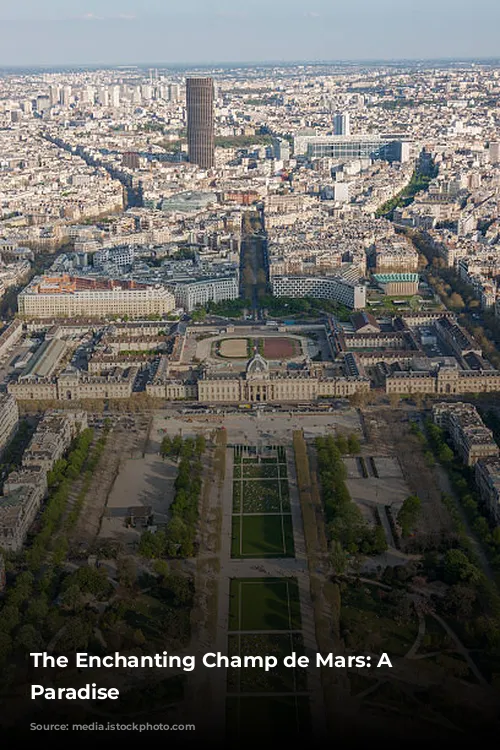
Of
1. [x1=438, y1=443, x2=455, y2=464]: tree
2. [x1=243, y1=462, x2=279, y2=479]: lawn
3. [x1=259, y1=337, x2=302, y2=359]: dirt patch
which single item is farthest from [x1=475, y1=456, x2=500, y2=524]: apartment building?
[x1=259, y1=337, x2=302, y2=359]: dirt patch

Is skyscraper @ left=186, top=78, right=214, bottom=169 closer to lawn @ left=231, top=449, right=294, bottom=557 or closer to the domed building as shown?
the domed building

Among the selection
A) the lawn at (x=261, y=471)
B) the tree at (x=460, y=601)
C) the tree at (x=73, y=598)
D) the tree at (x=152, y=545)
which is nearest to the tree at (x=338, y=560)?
the tree at (x=460, y=601)

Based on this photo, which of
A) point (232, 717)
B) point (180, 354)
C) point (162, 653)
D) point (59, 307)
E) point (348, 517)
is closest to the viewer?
point (232, 717)

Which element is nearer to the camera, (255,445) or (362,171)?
(255,445)

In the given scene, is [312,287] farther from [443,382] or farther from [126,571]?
[126,571]

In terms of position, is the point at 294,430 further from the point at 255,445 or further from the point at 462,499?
the point at 462,499

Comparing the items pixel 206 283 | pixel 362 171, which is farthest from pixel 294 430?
pixel 362 171
